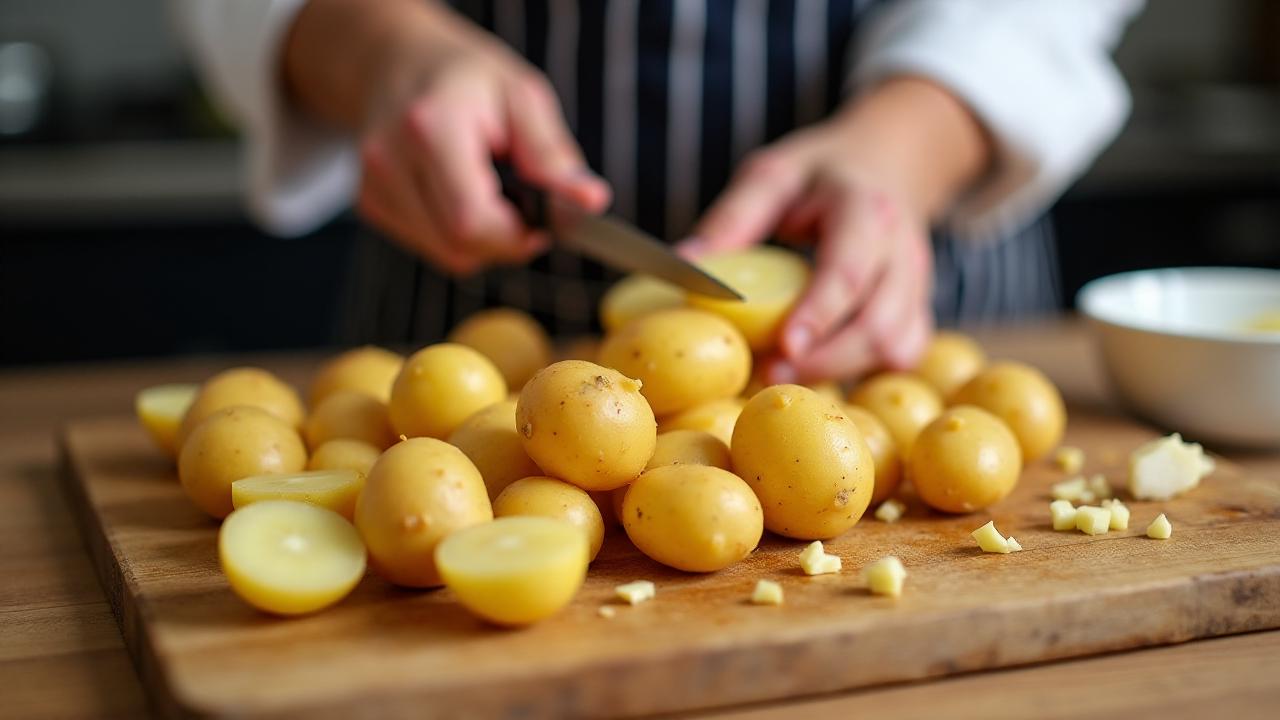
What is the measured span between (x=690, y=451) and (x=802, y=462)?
0.32 feet

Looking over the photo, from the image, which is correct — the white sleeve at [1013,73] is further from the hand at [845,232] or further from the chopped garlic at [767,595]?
the chopped garlic at [767,595]

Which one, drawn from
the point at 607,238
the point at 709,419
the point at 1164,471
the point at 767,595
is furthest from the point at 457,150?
the point at 1164,471

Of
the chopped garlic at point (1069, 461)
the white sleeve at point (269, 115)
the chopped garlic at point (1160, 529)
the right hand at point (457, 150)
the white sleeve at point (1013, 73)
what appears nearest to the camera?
the chopped garlic at point (1160, 529)

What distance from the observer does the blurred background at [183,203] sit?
9.64 ft

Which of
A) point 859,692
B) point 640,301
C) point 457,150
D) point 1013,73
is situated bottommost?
point 859,692

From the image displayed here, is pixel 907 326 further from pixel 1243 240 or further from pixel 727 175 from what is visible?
pixel 1243 240

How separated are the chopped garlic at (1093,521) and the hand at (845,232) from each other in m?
0.34

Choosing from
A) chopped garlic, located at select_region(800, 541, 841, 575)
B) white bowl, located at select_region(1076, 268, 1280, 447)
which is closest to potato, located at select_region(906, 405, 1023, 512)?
chopped garlic, located at select_region(800, 541, 841, 575)

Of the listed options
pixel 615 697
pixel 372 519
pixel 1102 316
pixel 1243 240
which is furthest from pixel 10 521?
pixel 1243 240

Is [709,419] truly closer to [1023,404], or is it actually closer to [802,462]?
[802,462]

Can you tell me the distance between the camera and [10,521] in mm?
1159

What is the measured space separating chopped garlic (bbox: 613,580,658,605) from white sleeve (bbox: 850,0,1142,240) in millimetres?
934

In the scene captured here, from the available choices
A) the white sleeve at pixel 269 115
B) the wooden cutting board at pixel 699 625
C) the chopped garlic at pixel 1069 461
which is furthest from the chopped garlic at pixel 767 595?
the white sleeve at pixel 269 115

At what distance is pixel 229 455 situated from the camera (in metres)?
0.99
